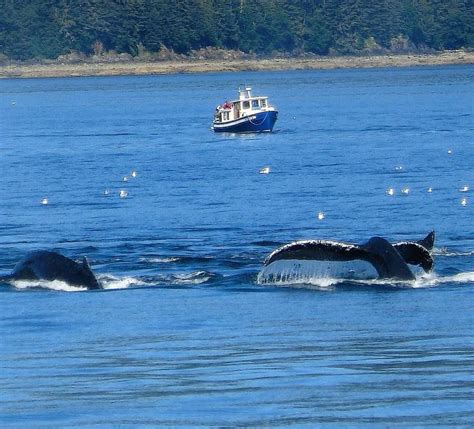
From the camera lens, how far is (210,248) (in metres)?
36.2

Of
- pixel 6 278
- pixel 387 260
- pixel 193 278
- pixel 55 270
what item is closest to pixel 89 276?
pixel 55 270

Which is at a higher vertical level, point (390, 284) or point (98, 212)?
point (390, 284)

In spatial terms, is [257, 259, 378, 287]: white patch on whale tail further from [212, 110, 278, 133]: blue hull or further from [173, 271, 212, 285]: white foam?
[212, 110, 278, 133]: blue hull

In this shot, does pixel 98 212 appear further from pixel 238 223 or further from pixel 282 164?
pixel 282 164

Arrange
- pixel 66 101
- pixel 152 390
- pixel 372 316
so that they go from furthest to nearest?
pixel 66 101, pixel 372 316, pixel 152 390

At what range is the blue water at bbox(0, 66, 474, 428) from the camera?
19.1 metres

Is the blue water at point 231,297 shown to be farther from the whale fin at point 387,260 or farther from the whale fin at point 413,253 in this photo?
the whale fin at point 413,253

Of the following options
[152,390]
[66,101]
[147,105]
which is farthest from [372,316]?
[66,101]

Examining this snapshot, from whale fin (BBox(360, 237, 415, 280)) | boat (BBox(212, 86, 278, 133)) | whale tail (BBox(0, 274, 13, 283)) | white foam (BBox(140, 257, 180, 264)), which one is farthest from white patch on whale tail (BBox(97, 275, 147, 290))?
boat (BBox(212, 86, 278, 133))

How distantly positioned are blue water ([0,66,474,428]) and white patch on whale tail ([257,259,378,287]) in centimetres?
10

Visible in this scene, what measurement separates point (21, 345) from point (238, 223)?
18.1 meters

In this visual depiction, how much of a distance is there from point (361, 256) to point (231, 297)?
257cm

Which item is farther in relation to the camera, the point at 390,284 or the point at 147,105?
the point at 147,105

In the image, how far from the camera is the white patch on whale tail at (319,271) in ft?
89.8
